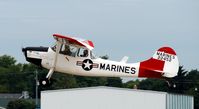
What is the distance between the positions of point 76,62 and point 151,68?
13.5 ft

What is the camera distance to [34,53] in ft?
148

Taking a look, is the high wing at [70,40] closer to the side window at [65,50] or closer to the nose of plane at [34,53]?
the side window at [65,50]

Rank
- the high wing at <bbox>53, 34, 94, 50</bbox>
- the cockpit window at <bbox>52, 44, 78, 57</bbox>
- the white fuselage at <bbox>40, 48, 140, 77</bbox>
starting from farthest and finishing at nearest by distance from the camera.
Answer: the cockpit window at <bbox>52, 44, 78, 57</bbox>
the white fuselage at <bbox>40, 48, 140, 77</bbox>
the high wing at <bbox>53, 34, 94, 50</bbox>

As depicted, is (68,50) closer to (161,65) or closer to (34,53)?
(34,53)

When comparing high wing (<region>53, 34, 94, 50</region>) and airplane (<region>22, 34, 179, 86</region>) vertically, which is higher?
high wing (<region>53, 34, 94, 50</region>)

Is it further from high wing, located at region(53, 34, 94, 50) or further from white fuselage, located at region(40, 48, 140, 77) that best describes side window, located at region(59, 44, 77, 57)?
A: high wing, located at region(53, 34, 94, 50)

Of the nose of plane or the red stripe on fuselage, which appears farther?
the red stripe on fuselage

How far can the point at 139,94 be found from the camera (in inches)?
2386

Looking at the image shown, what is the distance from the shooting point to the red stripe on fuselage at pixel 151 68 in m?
46.7

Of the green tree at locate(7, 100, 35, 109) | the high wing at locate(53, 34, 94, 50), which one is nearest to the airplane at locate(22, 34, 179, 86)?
the high wing at locate(53, 34, 94, 50)

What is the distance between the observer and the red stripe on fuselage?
4669 cm

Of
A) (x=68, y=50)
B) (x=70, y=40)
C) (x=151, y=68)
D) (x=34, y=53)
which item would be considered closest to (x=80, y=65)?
(x=68, y=50)

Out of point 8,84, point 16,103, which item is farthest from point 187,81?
point 8,84

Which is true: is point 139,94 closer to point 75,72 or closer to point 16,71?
point 75,72
